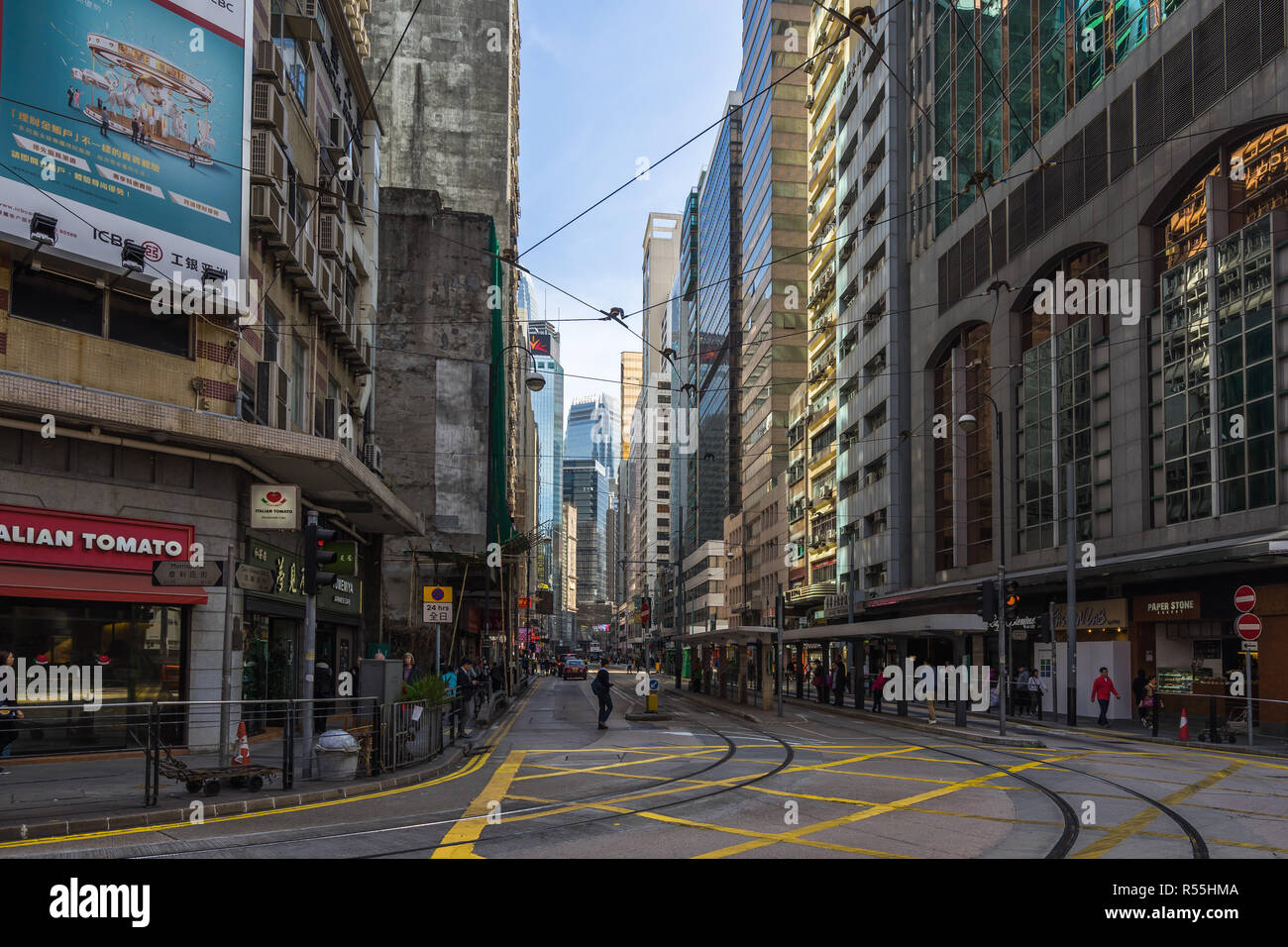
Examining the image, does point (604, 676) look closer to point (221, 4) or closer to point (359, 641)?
point (359, 641)

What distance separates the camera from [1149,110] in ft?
111

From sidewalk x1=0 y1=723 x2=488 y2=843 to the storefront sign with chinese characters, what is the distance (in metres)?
24.8

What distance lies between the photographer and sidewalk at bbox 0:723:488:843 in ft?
35.5

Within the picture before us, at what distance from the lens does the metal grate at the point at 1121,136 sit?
3509cm

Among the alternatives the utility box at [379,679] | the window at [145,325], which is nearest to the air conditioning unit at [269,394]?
the window at [145,325]

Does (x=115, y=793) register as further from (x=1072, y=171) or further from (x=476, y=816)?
(x=1072, y=171)

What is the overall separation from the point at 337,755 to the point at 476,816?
423 cm

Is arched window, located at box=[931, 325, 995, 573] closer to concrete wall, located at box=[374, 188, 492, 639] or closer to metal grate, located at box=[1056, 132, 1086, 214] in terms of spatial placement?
metal grate, located at box=[1056, 132, 1086, 214]

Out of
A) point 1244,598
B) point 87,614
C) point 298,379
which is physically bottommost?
point 87,614

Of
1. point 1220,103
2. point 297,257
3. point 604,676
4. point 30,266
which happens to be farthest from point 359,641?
point 1220,103

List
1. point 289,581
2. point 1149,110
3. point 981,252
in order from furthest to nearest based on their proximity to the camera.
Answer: point 981,252 → point 1149,110 → point 289,581

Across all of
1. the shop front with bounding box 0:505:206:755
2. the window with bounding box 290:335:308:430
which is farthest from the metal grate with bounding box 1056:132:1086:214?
the shop front with bounding box 0:505:206:755

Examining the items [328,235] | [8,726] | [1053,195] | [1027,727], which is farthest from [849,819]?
[1053,195]

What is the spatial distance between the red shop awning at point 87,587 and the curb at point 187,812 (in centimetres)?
603
